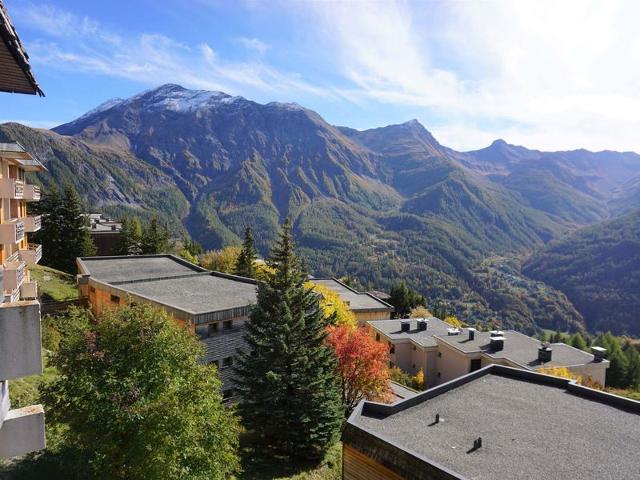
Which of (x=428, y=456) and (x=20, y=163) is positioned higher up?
(x=20, y=163)

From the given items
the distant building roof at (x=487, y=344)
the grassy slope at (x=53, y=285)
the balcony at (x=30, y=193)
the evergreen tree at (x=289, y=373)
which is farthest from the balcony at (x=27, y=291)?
the distant building roof at (x=487, y=344)

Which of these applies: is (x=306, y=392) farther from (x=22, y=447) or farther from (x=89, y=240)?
(x=89, y=240)

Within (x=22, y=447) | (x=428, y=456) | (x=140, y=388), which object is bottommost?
(x=428, y=456)

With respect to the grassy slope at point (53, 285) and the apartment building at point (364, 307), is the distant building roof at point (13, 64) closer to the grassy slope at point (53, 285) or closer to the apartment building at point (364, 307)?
the grassy slope at point (53, 285)

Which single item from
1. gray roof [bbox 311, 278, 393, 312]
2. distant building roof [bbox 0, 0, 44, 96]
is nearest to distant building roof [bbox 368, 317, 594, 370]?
gray roof [bbox 311, 278, 393, 312]

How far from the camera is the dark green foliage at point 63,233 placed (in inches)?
1900

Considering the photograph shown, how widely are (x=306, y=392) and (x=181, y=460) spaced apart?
27.8 feet

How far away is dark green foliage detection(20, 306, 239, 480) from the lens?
37.0 feet

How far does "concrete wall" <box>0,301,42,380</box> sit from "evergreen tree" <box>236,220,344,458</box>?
1564 centimetres

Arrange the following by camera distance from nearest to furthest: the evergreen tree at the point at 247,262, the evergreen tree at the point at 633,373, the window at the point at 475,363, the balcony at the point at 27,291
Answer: the balcony at the point at 27,291, the window at the point at 475,363, the evergreen tree at the point at 633,373, the evergreen tree at the point at 247,262

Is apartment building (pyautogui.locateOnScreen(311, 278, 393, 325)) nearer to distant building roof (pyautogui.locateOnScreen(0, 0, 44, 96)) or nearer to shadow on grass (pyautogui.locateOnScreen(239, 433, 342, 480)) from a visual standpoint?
shadow on grass (pyautogui.locateOnScreen(239, 433, 342, 480))

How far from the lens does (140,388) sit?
1201cm

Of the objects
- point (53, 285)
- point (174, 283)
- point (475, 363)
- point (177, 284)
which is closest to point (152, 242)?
point (53, 285)

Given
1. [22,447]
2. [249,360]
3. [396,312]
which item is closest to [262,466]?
[249,360]
